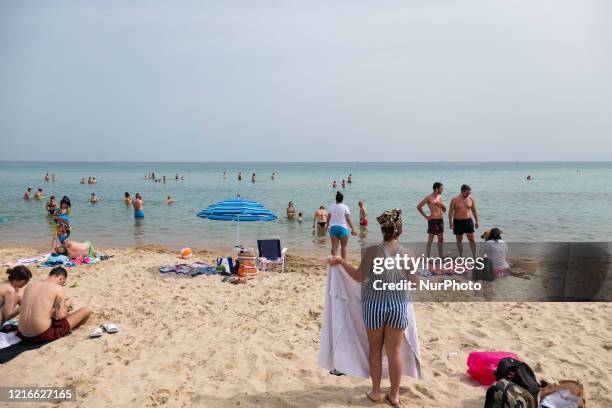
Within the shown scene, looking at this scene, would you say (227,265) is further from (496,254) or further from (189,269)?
(496,254)

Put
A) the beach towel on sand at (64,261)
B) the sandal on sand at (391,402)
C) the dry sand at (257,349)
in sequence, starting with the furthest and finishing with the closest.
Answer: the beach towel on sand at (64,261)
the dry sand at (257,349)
the sandal on sand at (391,402)

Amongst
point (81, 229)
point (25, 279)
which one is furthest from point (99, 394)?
point (81, 229)

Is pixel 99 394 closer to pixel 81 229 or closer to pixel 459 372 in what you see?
pixel 459 372

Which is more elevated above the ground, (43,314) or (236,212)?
(236,212)

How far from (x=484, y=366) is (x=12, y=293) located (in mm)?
5841

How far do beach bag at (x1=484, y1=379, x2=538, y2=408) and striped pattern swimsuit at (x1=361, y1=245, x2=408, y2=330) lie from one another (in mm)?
851

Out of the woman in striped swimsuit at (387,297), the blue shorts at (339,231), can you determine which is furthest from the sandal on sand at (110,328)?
the blue shorts at (339,231)

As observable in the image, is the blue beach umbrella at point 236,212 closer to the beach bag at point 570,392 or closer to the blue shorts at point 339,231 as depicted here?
the blue shorts at point 339,231

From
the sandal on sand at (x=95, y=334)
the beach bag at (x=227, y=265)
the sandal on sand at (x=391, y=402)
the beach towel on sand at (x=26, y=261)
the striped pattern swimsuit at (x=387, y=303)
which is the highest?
the striped pattern swimsuit at (x=387, y=303)

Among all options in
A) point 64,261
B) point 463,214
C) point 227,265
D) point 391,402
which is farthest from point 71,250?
point 463,214

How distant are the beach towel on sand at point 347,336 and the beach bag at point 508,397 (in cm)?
65

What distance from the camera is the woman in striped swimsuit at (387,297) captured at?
349 cm

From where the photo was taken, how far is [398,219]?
3.49 meters

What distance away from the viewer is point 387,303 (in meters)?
3.53
